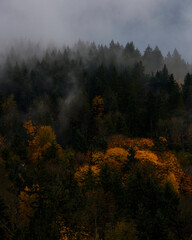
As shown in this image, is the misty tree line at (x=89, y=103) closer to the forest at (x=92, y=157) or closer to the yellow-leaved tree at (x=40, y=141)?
the forest at (x=92, y=157)

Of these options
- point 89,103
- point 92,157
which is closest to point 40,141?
point 92,157

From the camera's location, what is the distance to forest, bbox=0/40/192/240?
78.5 ft

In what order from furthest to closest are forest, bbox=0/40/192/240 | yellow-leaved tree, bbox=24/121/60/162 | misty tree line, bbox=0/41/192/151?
1. misty tree line, bbox=0/41/192/151
2. yellow-leaved tree, bbox=24/121/60/162
3. forest, bbox=0/40/192/240

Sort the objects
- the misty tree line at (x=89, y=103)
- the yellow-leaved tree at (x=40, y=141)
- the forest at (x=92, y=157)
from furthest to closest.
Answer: the misty tree line at (x=89, y=103), the yellow-leaved tree at (x=40, y=141), the forest at (x=92, y=157)

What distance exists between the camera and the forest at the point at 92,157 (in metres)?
23.9

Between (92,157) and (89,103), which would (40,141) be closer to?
(92,157)

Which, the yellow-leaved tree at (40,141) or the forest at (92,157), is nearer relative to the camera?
the forest at (92,157)

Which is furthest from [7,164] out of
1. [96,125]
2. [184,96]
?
[184,96]

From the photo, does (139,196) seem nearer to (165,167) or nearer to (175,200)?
(175,200)

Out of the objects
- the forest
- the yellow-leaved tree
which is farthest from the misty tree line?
the yellow-leaved tree

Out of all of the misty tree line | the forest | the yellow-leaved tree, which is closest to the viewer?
the forest

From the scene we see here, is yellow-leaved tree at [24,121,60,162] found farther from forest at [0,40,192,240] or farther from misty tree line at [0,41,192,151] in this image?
misty tree line at [0,41,192,151]

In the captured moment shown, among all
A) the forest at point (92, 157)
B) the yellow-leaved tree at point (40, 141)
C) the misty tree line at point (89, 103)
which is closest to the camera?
the forest at point (92, 157)

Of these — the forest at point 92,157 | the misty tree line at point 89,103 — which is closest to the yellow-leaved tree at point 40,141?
the forest at point 92,157
